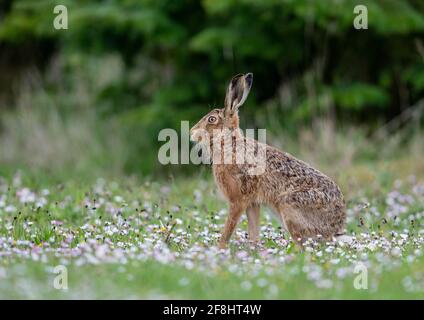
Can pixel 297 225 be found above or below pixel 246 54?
below

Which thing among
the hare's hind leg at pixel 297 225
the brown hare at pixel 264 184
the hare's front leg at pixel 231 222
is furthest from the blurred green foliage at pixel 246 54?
the hare's hind leg at pixel 297 225

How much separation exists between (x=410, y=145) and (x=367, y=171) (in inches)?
88.3

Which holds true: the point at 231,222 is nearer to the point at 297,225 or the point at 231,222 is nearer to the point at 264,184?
the point at 264,184

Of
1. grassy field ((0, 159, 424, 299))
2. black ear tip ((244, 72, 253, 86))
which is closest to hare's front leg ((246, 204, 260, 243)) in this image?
grassy field ((0, 159, 424, 299))

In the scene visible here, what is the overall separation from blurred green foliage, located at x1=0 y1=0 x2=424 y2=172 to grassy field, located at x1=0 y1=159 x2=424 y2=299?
334 cm

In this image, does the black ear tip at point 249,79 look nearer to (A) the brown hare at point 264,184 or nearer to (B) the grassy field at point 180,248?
(A) the brown hare at point 264,184

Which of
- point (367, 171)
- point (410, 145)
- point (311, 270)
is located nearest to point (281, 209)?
point (311, 270)

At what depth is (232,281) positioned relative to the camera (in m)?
6.24

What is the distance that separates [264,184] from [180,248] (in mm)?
1140

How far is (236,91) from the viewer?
8.27m

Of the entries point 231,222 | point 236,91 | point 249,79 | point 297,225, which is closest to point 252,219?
point 231,222

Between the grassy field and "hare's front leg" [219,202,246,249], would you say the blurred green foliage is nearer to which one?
the grassy field

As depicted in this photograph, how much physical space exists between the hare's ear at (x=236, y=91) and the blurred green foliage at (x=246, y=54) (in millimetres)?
5377

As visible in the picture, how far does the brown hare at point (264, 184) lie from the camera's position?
7848 millimetres
